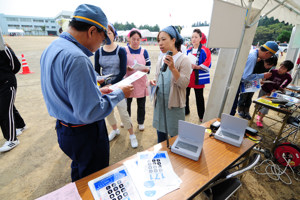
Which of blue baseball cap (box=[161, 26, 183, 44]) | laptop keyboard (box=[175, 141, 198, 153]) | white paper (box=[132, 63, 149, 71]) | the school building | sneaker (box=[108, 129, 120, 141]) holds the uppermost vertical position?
the school building

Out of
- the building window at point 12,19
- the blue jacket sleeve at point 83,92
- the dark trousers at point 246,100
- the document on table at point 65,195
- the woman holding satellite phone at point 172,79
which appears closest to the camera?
the blue jacket sleeve at point 83,92

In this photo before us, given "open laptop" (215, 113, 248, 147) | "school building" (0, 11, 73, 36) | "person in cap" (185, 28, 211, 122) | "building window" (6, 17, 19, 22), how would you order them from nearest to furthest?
"open laptop" (215, 113, 248, 147)
"person in cap" (185, 28, 211, 122)
"school building" (0, 11, 73, 36)
"building window" (6, 17, 19, 22)

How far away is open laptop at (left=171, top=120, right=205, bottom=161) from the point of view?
1312 mm

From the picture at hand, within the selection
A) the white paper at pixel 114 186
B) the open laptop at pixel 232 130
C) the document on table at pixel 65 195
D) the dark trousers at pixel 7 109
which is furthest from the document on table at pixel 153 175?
the dark trousers at pixel 7 109

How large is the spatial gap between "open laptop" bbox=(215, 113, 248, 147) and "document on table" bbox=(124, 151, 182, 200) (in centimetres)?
70

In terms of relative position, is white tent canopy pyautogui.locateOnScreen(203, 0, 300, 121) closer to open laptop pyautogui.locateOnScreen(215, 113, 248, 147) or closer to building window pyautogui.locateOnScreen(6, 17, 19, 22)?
open laptop pyautogui.locateOnScreen(215, 113, 248, 147)

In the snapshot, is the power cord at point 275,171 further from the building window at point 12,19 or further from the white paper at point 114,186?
the building window at point 12,19

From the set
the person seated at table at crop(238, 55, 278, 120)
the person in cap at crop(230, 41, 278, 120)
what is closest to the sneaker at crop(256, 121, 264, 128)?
the person seated at table at crop(238, 55, 278, 120)

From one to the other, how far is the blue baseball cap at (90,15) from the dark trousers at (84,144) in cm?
78

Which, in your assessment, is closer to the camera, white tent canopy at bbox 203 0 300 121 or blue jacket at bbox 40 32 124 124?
blue jacket at bbox 40 32 124 124

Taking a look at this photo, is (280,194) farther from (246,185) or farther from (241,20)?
(241,20)

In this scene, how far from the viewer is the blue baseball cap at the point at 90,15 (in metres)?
0.93

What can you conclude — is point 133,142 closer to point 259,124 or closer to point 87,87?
point 87,87

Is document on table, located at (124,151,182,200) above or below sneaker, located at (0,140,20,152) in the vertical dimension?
above
